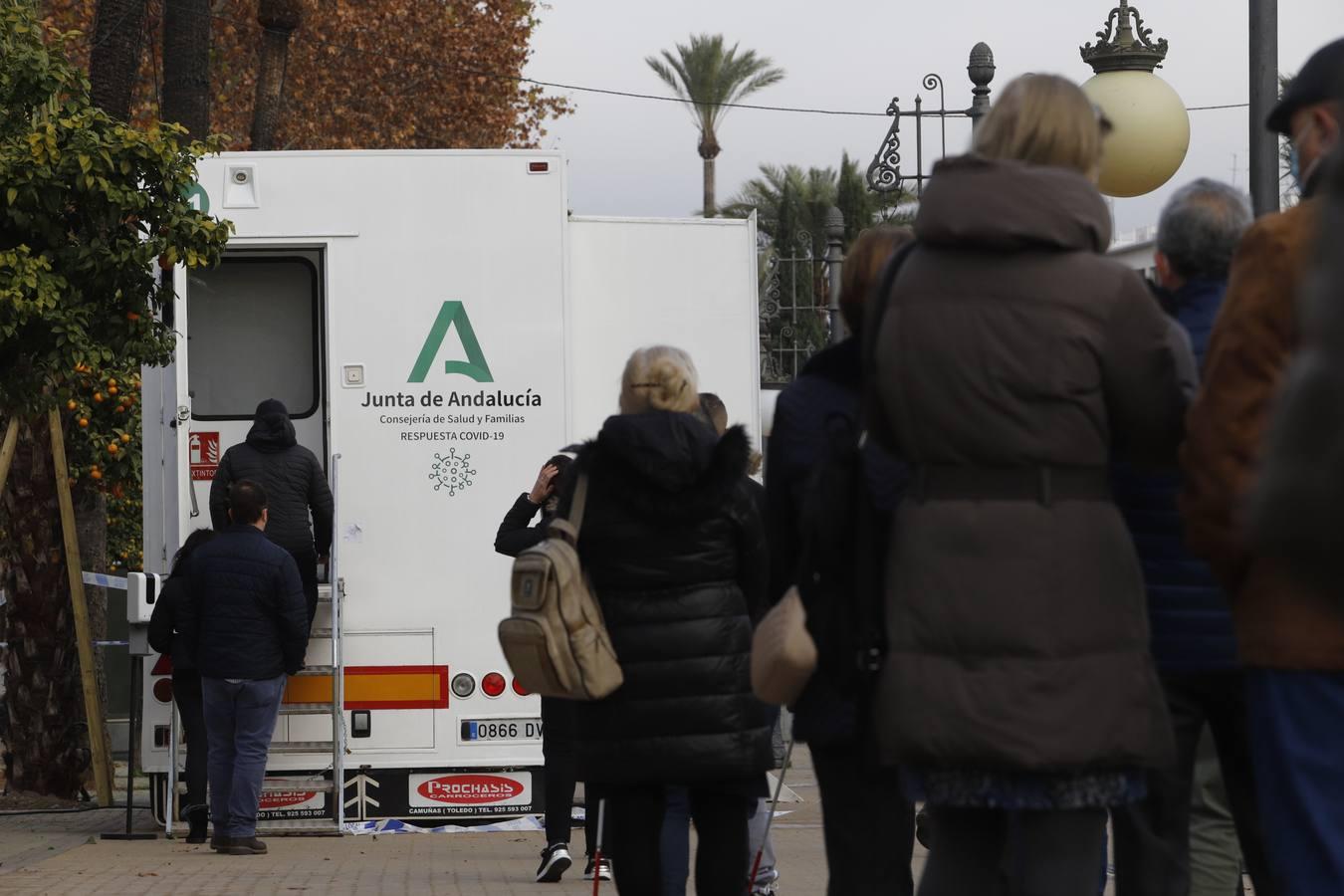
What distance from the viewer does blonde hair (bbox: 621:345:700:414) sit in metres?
5.58

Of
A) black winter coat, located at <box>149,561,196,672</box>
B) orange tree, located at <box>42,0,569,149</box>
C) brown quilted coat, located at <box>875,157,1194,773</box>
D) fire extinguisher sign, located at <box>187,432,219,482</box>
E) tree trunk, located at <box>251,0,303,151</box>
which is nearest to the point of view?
brown quilted coat, located at <box>875,157,1194,773</box>

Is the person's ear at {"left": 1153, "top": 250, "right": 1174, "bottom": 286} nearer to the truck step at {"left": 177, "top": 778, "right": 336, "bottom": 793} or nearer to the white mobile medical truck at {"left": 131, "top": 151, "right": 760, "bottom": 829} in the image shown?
the white mobile medical truck at {"left": 131, "top": 151, "right": 760, "bottom": 829}

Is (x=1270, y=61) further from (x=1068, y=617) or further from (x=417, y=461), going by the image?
(x=1068, y=617)

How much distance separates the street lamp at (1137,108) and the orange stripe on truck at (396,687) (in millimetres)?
4170

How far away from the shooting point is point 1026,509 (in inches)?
142

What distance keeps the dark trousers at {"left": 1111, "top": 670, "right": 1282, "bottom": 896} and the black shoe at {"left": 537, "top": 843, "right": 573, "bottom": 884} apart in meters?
4.83

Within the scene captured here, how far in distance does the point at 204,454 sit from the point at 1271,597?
8773mm

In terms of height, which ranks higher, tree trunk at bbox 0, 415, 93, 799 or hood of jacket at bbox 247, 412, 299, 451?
hood of jacket at bbox 247, 412, 299, 451

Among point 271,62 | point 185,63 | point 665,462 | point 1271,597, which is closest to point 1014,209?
point 1271,597

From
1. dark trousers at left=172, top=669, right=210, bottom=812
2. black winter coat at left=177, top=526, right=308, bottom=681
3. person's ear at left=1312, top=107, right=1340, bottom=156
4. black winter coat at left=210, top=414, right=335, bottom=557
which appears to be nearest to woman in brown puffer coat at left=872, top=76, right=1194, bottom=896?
person's ear at left=1312, top=107, right=1340, bottom=156

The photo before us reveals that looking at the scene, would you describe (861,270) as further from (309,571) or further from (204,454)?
(204,454)

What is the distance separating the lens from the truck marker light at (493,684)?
1053 cm

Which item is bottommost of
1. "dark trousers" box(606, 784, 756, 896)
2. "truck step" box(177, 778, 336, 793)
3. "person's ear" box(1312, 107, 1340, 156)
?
"truck step" box(177, 778, 336, 793)

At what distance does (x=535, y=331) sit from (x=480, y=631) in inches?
62.7
